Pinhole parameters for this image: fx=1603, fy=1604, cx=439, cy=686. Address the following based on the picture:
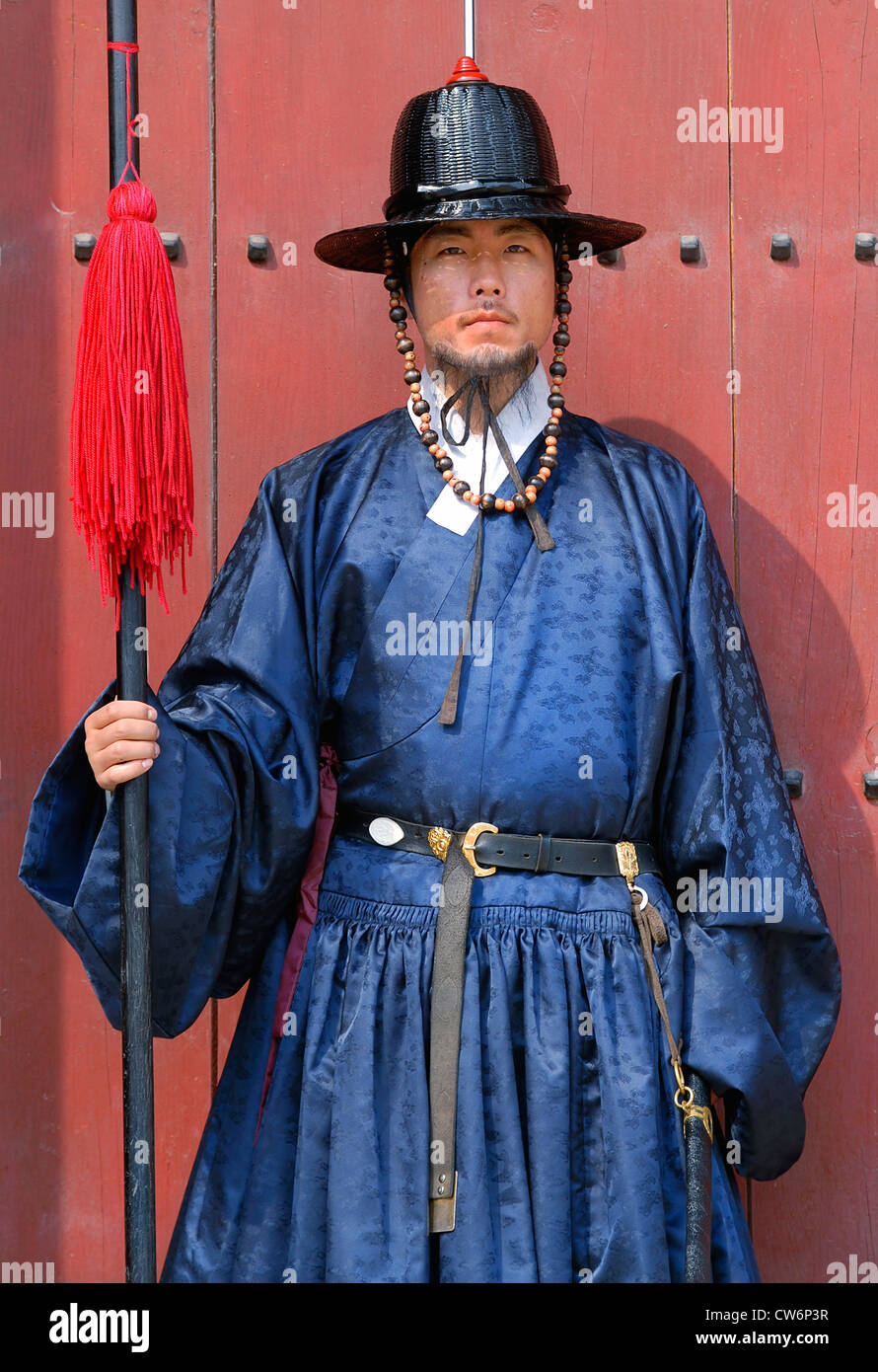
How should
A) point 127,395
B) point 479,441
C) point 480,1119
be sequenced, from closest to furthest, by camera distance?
point 127,395
point 480,1119
point 479,441

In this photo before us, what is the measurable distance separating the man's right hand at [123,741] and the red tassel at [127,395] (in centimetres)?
16

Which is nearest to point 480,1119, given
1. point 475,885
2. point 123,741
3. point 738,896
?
point 475,885

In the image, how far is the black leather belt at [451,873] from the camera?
185 centimetres

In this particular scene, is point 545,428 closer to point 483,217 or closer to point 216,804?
point 483,217

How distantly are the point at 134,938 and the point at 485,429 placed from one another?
80 cm

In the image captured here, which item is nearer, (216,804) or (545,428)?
(216,804)

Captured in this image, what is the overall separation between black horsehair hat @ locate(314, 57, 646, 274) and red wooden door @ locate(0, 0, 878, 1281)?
270mm

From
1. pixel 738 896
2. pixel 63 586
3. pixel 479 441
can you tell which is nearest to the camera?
pixel 738 896

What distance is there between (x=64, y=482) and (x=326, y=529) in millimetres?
502

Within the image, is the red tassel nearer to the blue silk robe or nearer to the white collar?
the blue silk robe

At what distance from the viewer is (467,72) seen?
6.82 feet

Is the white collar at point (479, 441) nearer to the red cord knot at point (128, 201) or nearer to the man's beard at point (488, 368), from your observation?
the man's beard at point (488, 368)

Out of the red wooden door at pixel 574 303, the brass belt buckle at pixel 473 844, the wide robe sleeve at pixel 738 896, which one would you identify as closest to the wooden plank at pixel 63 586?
the red wooden door at pixel 574 303
